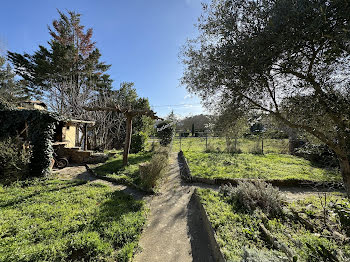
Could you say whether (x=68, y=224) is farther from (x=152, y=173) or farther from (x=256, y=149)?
(x=256, y=149)

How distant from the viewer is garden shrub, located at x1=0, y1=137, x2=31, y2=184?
5.58 metres

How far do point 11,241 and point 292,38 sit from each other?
5735 millimetres

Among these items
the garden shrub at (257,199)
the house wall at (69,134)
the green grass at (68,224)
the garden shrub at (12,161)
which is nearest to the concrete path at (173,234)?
the green grass at (68,224)

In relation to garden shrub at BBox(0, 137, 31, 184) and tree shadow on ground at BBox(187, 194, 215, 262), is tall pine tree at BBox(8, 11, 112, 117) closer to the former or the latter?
garden shrub at BBox(0, 137, 31, 184)

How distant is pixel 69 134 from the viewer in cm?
1066

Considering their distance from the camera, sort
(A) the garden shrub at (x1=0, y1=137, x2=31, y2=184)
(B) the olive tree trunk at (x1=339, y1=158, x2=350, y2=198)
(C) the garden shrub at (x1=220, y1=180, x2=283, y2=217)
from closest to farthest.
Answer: (B) the olive tree trunk at (x1=339, y1=158, x2=350, y2=198) → (C) the garden shrub at (x1=220, y1=180, x2=283, y2=217) → (A) the garden shrub at (x1=0, y1=137, x2=31, y2=184)

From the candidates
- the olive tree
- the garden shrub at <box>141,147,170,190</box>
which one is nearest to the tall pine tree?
the garden shrub at <box>141,147,170,190</box>

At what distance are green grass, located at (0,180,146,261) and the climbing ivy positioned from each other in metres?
1.38

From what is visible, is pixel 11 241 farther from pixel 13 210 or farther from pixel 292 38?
pixel 292 38

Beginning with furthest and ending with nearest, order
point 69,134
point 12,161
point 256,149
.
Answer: point 256,149 < point 69,134 < point 12,161

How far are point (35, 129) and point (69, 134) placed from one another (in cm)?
429

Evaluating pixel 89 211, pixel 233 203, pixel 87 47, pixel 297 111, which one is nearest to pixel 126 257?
pixel 89 211

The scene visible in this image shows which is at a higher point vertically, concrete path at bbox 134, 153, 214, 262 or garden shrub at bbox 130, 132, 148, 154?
garden shrub at bbox 130, 132, 148, 154

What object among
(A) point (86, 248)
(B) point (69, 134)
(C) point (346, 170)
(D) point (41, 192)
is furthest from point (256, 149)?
(B) point (69, 134)
